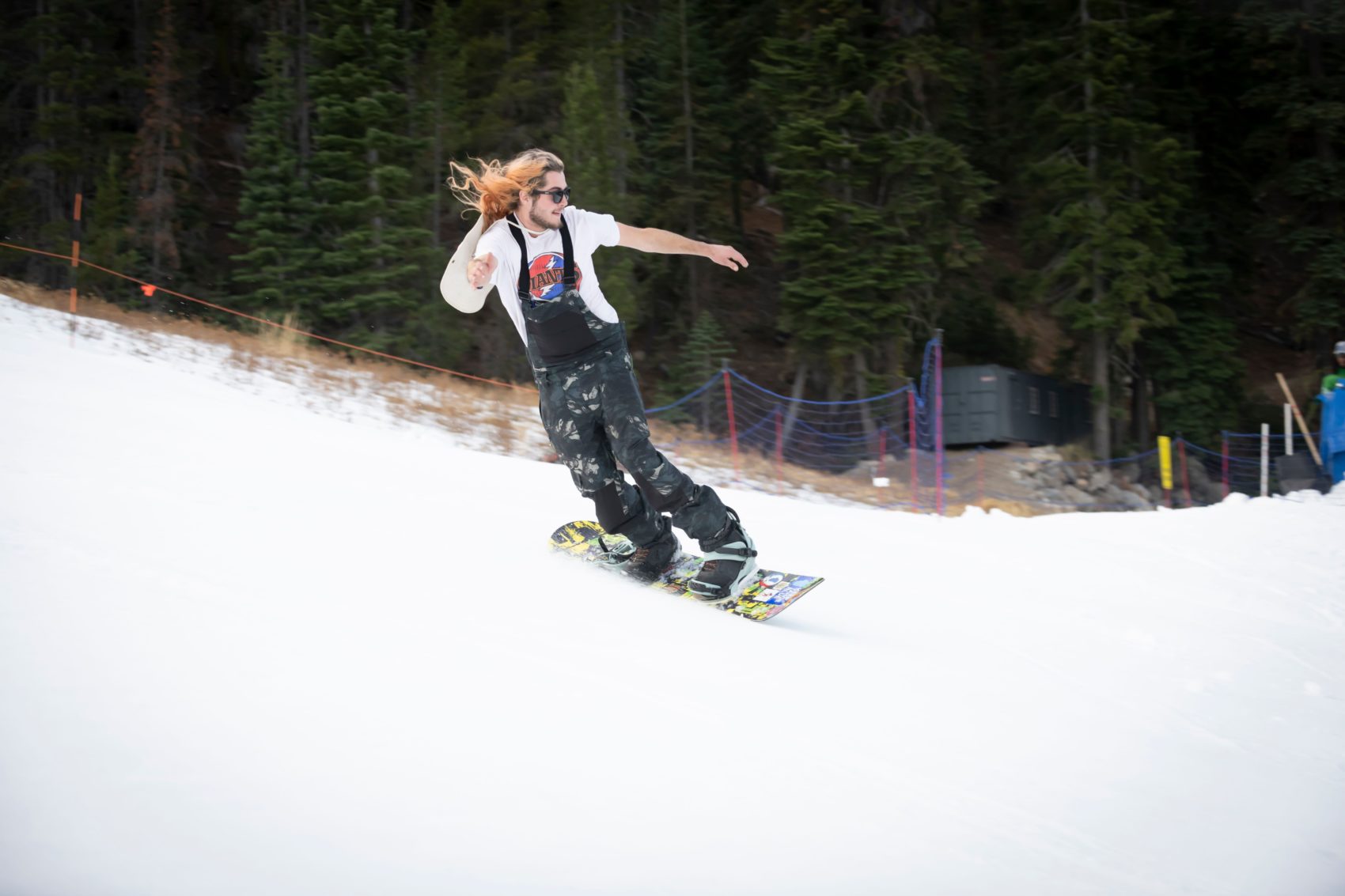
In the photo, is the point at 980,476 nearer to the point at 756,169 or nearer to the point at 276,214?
the point at 756,169

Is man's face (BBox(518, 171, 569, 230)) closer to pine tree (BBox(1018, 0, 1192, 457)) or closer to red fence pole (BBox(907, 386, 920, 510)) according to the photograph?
red fence pole (BBox(907, 386, 920, 510))

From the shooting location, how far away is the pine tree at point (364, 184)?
80.5 ft

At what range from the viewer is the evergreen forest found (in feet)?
82.6

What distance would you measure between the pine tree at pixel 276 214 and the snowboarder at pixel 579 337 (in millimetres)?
22018

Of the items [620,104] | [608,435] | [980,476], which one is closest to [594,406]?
[608,435]

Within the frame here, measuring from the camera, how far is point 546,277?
4.08 m

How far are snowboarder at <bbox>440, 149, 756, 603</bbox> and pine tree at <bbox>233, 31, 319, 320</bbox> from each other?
2202 centimetres

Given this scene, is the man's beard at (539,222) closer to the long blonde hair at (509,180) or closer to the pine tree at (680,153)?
the long blonde hair at (509,180)

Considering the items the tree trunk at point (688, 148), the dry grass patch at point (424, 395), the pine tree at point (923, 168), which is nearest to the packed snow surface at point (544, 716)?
the dry grass patch at point (424, 395)

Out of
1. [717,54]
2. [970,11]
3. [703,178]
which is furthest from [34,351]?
[970,11]

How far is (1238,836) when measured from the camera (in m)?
2.67

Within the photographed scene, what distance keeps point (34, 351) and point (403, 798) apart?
677 cm

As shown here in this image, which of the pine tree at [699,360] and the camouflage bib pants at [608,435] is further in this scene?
the pine tree at [699,360]

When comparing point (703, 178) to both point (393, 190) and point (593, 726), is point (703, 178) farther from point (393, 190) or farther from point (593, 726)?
point (593, 726)
